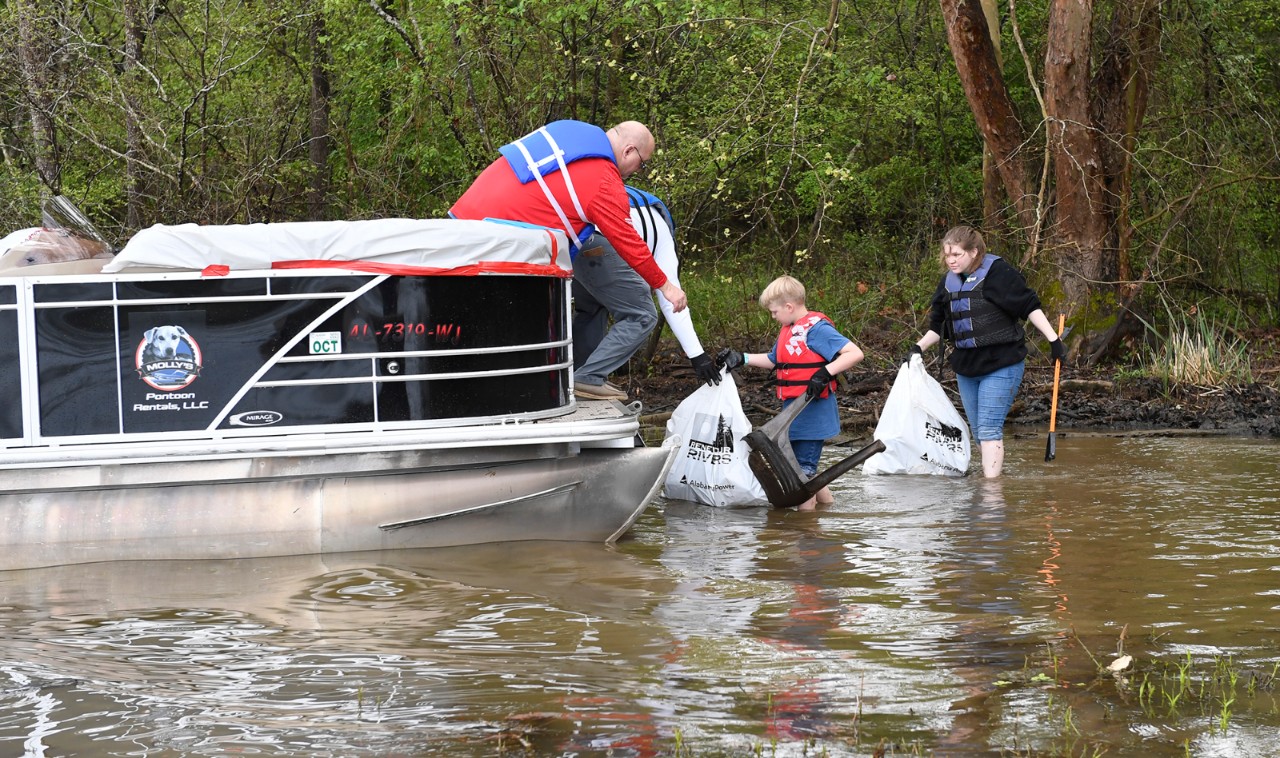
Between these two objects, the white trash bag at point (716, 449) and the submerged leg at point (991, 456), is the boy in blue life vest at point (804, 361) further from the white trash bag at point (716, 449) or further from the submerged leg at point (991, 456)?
the submerged leg at point (991, 456)

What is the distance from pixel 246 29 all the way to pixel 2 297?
26.1 ft

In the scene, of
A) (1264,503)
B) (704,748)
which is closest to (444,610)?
(704,748)

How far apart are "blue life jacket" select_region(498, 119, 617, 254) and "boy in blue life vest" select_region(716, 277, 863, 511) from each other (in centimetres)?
130

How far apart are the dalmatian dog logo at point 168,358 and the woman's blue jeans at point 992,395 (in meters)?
4.43

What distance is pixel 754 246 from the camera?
57.4ft

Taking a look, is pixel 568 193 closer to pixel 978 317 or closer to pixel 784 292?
pixel 784 292

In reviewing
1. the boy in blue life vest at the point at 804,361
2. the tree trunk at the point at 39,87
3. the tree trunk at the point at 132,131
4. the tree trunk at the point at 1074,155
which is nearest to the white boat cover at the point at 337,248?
the boy in blue life vest at the point at 804,361

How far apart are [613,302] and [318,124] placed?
929 centimetres

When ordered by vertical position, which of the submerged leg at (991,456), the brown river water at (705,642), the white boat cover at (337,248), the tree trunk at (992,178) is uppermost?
the tree trunk at (992,178)

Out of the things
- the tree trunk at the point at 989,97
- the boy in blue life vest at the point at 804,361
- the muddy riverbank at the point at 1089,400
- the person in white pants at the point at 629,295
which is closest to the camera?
the person in white pants at the point at 629,295

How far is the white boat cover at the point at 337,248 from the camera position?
6.20m

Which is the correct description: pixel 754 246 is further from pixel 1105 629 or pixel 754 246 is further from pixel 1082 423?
pixel 1105 629

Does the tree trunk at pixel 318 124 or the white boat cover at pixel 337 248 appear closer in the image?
the white boat cover at pixel 337 248

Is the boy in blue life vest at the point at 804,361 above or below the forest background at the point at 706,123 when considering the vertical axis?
below
